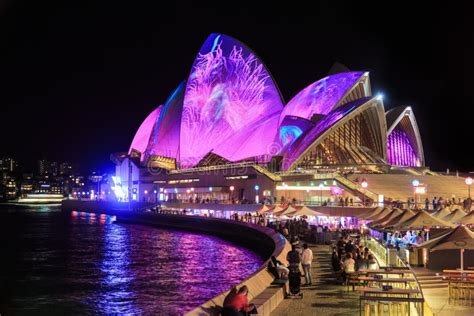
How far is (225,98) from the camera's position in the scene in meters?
58.9

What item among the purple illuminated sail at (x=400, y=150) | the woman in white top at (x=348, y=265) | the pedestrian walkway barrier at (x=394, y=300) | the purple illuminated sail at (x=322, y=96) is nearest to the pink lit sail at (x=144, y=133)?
the purple illuminated sail at (x=322, y=96)

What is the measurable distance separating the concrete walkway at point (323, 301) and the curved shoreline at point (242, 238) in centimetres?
30

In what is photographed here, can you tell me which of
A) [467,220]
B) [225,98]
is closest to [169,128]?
[225,98]

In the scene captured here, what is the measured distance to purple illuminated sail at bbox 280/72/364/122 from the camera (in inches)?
1911

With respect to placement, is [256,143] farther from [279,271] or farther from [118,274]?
[279,271]

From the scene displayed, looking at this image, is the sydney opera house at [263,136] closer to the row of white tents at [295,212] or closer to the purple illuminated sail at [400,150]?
the purple illuminated sail at [400,150]

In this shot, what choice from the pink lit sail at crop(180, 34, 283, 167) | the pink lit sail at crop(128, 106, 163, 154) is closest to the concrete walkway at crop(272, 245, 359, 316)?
the pink lit sail at crop(180, 34, 283, 167)

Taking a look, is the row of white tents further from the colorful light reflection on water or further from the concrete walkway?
the concrete walkway

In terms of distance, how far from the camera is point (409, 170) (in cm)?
4953

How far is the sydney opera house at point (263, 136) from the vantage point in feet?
155

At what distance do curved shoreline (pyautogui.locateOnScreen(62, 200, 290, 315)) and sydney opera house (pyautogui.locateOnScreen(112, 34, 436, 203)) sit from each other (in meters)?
6.77

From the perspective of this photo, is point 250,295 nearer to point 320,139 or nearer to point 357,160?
point 320,139

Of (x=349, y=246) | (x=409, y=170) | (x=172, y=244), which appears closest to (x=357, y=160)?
(x=409, y=170)

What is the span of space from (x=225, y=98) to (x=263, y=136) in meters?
6.34
